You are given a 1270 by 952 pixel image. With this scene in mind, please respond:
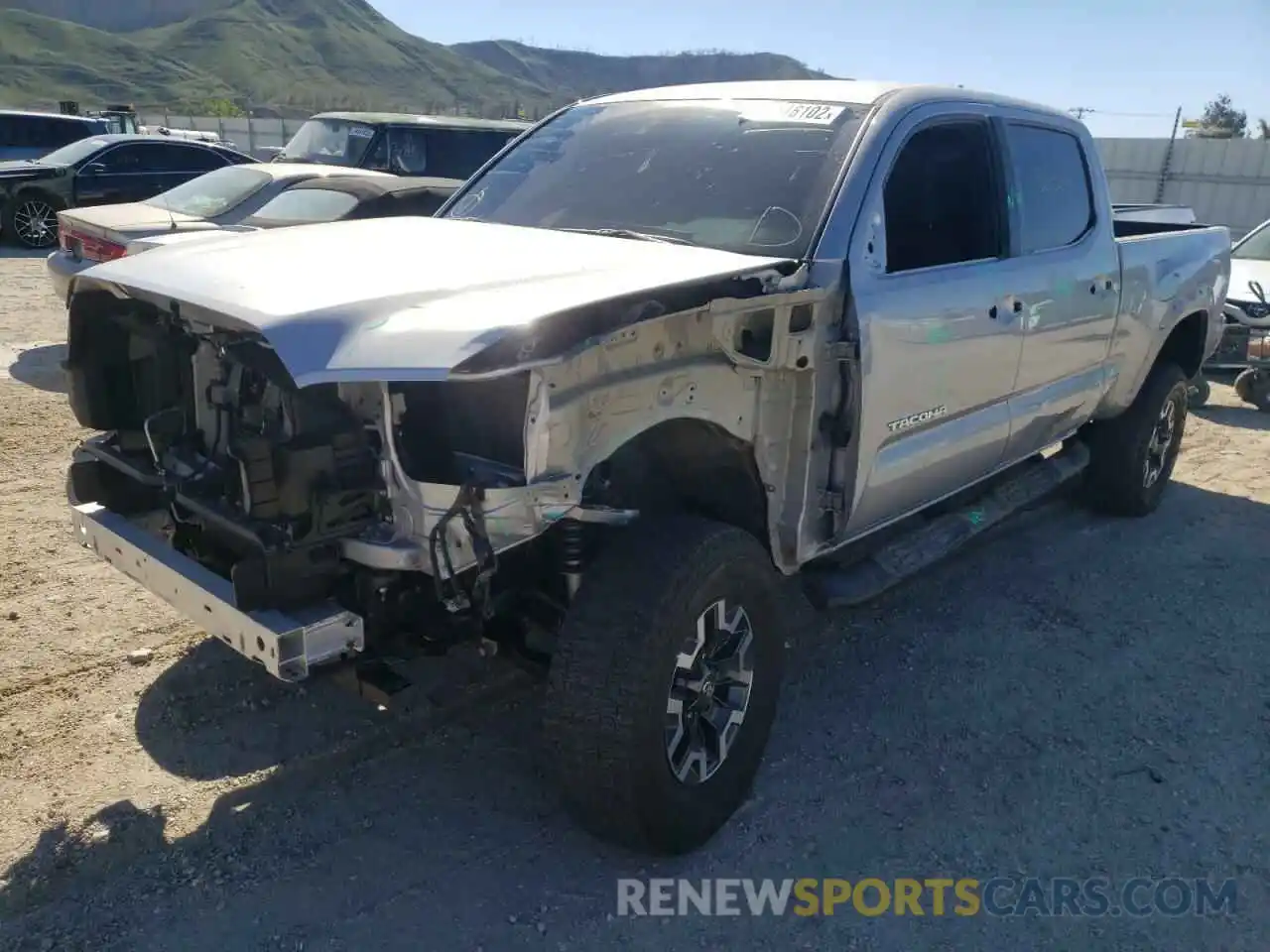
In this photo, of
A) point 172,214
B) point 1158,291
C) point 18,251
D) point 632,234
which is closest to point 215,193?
point 172,214

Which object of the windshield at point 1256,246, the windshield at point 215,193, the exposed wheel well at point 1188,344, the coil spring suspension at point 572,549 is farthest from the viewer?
the windshield at point 1256,246

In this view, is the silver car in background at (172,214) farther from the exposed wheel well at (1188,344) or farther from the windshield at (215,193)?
the exposed wheel well at (1188,344)

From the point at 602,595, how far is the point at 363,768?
117 cm

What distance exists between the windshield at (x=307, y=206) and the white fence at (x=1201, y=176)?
1611 centimetres

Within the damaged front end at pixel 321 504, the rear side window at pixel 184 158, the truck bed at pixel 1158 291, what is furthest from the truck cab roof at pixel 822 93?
the rear side window at pixel 184 158

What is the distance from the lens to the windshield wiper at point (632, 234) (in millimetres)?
3619

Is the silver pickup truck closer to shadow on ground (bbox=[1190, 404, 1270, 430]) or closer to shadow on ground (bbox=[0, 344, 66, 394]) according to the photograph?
shadow on ground (bbox=[0, 344, 66, 394])

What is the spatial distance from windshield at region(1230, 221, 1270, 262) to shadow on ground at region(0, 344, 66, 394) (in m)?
10.7

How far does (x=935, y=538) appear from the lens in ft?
14.3

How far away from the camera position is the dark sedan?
1484 cm

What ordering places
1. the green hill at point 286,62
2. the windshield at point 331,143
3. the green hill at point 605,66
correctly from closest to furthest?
the windshield at point 331,143, the green hill at point 286,62, the green hill at point 605,66

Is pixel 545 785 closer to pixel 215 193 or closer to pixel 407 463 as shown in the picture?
pixel 407 463

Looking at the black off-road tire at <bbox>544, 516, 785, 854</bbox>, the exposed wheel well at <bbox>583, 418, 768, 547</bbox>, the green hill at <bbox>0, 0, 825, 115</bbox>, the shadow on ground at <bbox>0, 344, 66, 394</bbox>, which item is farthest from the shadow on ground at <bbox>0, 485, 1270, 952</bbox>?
the green hill at <bbox>0, 0, 825, 115</bbox>

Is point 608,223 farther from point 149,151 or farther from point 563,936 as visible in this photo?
point 149,151
